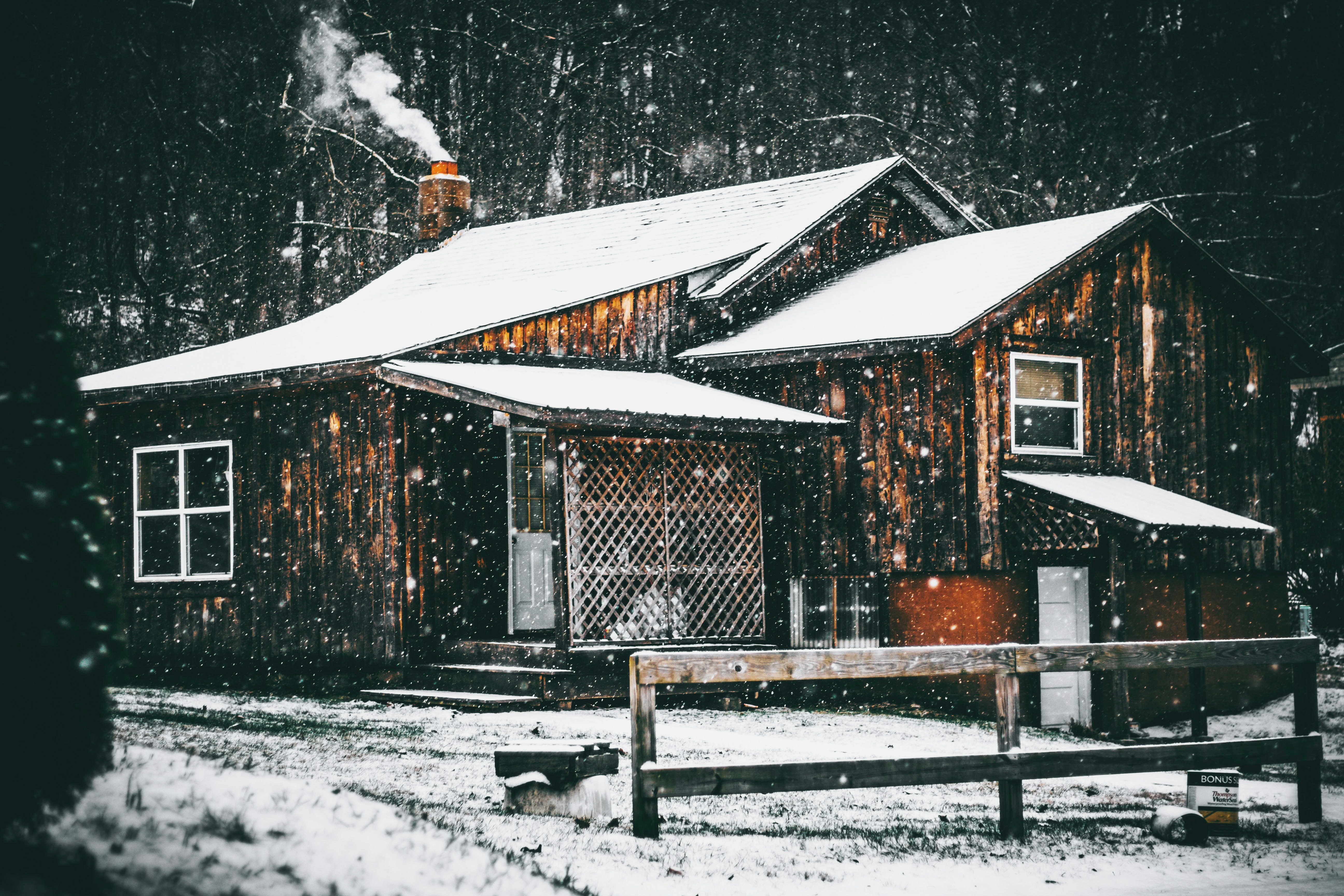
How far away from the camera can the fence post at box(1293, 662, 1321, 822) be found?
9.55 metres

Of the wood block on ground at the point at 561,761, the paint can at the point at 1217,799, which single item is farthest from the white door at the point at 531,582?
the paint can at the point at 1217,799

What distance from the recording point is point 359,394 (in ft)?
49.3

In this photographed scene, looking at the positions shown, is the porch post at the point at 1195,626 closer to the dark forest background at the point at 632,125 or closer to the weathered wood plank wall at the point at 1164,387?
the weathered wood plank wall at the point at 1164,387

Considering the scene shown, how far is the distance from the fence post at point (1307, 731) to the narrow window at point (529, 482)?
26.9 feet

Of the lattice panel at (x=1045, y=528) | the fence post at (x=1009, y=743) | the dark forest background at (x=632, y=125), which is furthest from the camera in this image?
the dark forest background at (x=632, y=125)

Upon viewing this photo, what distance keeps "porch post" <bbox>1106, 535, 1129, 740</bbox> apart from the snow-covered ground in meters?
1.49

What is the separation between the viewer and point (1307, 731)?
9.65 metres

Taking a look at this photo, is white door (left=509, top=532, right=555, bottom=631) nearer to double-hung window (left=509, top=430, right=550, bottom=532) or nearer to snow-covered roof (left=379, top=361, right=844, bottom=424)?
double-hung window (left=509, top=430, right=550, bottom=532)

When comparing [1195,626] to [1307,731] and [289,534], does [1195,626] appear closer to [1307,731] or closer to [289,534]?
[1307,731]

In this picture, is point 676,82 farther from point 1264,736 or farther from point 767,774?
point 767,774

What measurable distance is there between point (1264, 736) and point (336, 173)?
73.2 feet

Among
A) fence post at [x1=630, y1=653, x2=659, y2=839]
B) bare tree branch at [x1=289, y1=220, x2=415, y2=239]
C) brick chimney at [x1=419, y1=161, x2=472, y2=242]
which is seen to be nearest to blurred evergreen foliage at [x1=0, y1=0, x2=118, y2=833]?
fence post at [x1=630, y1=653, x2=659, y2=839]

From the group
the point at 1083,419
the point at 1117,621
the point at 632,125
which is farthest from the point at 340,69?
the point at 1117,621

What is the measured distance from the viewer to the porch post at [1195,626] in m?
13.7
